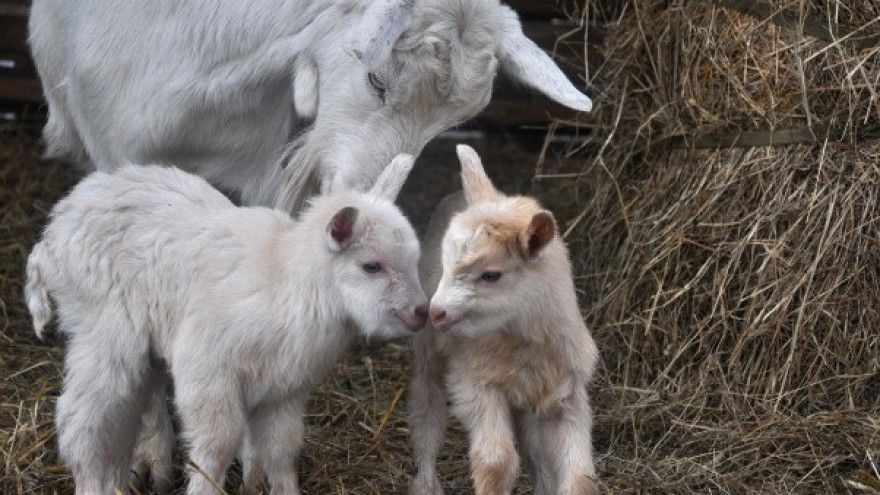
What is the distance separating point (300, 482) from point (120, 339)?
0.97 meters

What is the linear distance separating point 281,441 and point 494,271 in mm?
945

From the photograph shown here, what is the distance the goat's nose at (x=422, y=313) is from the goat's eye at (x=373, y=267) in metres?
0.19

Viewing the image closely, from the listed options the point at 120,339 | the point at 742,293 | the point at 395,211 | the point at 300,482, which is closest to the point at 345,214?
the point at 395,211

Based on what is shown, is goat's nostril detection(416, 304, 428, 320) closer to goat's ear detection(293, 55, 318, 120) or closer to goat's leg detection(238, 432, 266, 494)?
goat's leg detection(238, 432, 266, 494)

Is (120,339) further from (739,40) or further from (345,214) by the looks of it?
(739,40)

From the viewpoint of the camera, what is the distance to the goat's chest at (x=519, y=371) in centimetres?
491

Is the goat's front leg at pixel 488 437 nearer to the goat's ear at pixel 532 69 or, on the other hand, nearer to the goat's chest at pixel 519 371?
the goat's chest at pixel 519 371

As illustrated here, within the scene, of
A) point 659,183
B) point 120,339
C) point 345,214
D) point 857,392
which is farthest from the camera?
point 659,183

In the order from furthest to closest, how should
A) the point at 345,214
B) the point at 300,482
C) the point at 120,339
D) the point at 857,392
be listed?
1. the point at 857,392
2. the point at 300,482
3. the point at 120,339
4. the point at 345,214

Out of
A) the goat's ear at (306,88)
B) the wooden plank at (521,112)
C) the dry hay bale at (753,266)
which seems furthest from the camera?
the wooden plank at (521,112)

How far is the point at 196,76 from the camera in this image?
591cm

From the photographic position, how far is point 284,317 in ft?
15.8

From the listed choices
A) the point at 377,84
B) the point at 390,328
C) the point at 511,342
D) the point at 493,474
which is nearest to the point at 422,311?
the point at 390,328

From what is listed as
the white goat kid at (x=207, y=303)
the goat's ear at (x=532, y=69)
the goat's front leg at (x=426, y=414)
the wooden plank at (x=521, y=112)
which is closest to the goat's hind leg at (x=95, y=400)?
the white goat kid at (x=207, y=303)
